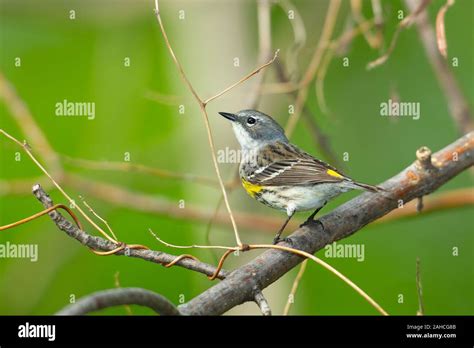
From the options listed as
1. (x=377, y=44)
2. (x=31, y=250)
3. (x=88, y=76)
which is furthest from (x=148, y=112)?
(x=377, y=44)

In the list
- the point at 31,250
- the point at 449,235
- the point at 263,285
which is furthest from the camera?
the point at 449,235

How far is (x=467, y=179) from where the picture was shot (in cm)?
535

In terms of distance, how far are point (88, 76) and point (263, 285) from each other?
3446 millimetres

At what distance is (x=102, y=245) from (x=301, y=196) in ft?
4.91

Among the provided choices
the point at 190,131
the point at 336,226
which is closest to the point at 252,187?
the point at 190,131

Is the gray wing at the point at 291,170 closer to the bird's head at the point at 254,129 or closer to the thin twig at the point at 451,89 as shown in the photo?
the bird's head at the point at 254,129

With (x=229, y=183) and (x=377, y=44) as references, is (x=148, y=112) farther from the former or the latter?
(x=377, y=44)

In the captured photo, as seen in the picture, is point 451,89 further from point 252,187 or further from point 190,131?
point 190,131

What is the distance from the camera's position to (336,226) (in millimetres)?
2727

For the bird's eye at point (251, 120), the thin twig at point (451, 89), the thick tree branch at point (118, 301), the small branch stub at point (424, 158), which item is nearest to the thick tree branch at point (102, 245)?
the thick tree branch at point (118, 301)

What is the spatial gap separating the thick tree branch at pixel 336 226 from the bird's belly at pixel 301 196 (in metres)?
0.39

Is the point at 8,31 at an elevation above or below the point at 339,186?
above

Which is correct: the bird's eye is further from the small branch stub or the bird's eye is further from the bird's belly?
the small branch stub

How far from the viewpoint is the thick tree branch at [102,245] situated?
1945 millimetres
